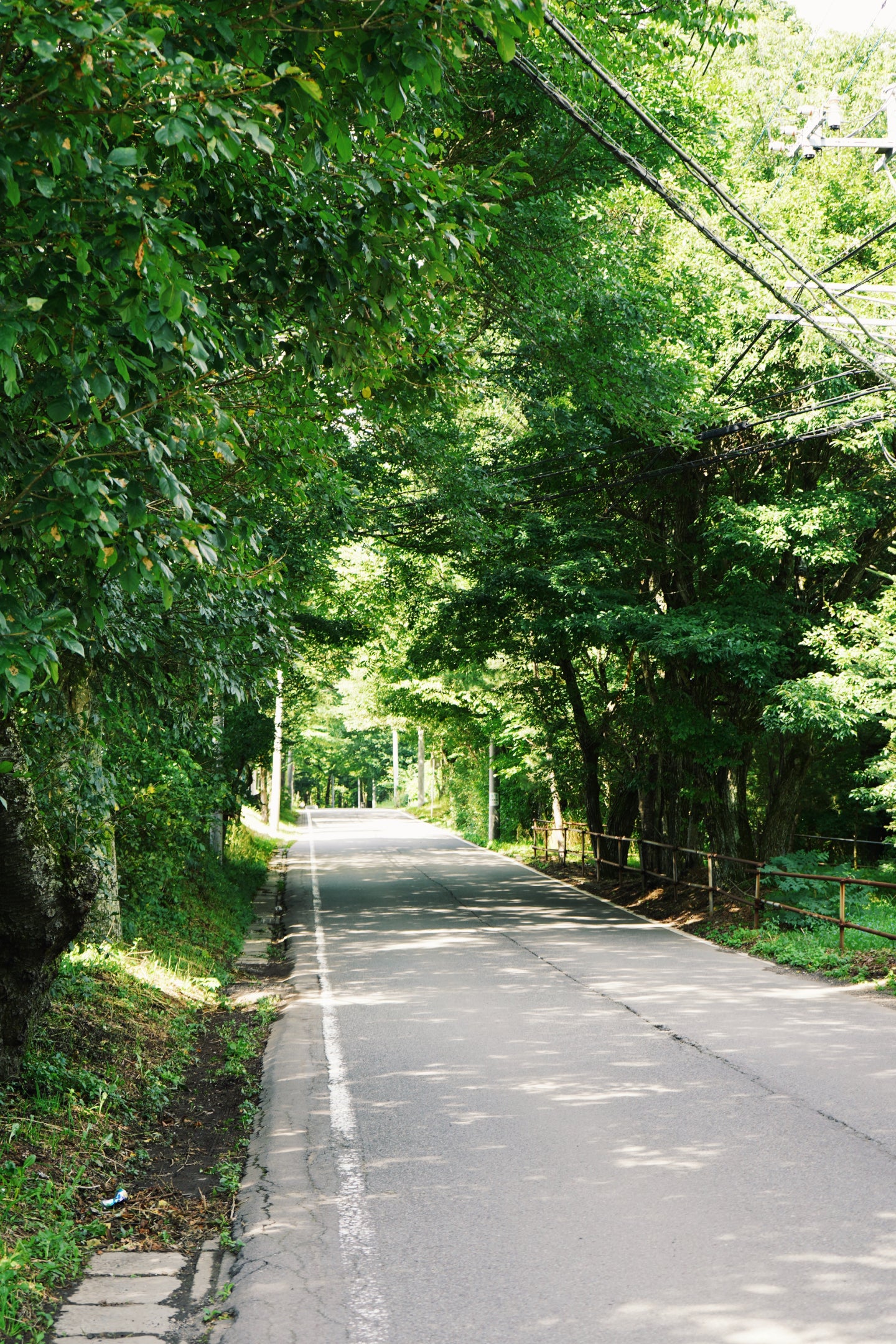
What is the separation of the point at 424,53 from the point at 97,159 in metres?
1.22

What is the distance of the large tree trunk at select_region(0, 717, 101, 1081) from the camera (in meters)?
6.12

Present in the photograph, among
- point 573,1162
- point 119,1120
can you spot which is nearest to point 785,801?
point 573,1162

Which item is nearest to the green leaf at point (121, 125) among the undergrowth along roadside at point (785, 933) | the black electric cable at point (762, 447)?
the undergrowth along roadside at point (785, 933)

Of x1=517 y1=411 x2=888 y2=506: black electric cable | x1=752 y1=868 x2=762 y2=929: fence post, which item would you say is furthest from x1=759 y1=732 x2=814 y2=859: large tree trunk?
x1=517 y1=411 x2=888 y2=506: black electric cable

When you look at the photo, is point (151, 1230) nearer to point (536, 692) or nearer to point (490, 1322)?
point (490, 1322)

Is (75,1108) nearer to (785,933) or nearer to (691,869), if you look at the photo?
(785,933)

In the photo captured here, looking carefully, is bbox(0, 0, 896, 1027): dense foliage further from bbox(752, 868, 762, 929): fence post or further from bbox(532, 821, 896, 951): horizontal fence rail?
bbox(752, 868, 762, 929): fence post

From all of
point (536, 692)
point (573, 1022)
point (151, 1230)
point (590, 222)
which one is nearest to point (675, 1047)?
point (573, 1022)

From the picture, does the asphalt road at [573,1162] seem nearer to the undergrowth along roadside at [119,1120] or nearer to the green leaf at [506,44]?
the undergrowth along roadside at [119,1120]

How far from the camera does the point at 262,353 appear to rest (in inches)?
205

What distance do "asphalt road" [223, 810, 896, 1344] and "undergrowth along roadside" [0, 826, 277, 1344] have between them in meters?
0.34

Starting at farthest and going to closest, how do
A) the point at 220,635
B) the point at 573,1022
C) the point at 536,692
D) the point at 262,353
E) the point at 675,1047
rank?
1. the point at 536,692
2. the point at 573,1022
3. the point at 675,1047
4. the point at 220,635
5. the point at 262,353

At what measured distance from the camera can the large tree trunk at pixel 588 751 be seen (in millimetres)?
23688

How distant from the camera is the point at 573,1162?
607 centimetres
